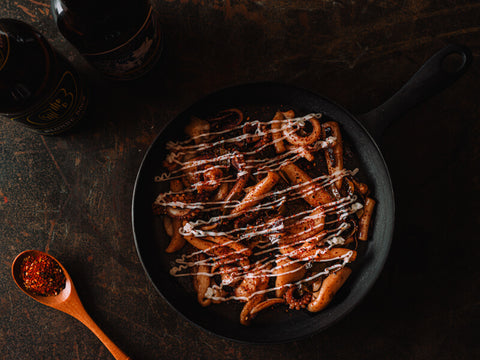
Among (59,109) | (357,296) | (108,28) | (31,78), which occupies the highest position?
(108,28)

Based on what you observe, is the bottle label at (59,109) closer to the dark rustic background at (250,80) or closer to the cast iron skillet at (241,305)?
the dark rustic background at (250,80)

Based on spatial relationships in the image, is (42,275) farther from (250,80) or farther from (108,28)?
(250,80)

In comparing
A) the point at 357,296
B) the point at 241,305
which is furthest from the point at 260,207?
the point at 357,296

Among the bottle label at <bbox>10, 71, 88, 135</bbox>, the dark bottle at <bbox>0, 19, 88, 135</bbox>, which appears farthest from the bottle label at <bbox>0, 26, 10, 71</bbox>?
the bottle label at <bbox>10, 71, 88, 135</bbox>

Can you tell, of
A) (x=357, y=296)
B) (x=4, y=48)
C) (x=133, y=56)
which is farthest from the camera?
(x=357, y=296)

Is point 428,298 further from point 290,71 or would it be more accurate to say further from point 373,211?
point 290,71

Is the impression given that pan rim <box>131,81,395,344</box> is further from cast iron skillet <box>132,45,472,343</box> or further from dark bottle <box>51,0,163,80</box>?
dark bottle <box>51,0,163,80</box>

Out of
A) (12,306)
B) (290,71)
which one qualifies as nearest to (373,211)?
(290,71)
